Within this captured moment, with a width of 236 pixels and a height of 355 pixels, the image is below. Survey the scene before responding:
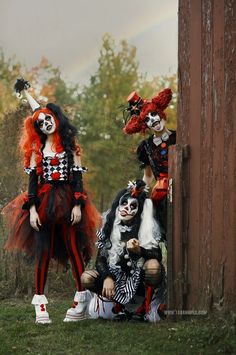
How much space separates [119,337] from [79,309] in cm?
89

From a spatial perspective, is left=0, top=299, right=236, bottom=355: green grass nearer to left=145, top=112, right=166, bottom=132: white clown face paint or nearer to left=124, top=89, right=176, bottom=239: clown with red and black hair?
left=124, top=89, right=176, bottom=239: clown with red and black hair

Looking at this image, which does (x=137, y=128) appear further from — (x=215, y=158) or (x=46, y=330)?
(x=46, y=330)

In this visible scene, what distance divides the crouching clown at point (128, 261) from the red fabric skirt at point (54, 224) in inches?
7.8

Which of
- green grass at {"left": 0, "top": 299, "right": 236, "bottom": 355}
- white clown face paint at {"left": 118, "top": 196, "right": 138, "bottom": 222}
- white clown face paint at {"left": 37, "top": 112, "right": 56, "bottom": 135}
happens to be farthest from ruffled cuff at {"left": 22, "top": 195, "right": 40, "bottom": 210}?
green grass at {"left": 0, "top": 299, "right": 236, "bottom": 355}

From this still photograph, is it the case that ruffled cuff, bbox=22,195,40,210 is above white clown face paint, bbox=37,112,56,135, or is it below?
below

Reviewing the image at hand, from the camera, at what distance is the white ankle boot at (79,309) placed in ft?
19.7

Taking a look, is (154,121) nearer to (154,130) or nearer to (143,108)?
(154,130)

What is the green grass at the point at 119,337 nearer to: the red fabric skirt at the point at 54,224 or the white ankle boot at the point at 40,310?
the white ankle boot at the point at 40,310

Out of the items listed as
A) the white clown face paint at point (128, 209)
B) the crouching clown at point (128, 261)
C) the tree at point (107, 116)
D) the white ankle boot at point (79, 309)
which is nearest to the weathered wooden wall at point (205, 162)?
the crouching clown at point (128, 261)

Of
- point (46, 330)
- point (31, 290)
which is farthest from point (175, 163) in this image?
point (31, 290)

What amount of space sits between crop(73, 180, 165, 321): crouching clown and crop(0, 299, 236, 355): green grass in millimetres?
204

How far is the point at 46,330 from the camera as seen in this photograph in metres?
5.63

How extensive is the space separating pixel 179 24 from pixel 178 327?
2456 mm

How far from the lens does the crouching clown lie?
5.75 metres
